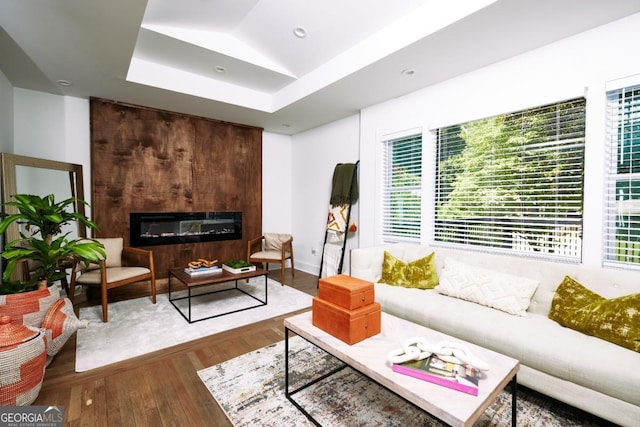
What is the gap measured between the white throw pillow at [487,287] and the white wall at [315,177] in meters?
1.78

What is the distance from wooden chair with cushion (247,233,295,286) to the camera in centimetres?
438

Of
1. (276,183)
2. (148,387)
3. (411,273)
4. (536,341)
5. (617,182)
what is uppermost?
(276,183)

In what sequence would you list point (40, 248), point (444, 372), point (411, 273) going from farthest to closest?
1. point (411, 273)
2. point (40, 248)
3. point (444, 372)

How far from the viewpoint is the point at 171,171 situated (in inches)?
171

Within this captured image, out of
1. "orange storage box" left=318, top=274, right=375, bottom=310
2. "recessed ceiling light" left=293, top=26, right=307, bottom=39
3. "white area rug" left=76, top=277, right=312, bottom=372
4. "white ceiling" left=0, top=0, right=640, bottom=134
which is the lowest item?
"white area rug" left=76, top=277, right=312, bottom=372

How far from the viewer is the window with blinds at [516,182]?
94.3 inches

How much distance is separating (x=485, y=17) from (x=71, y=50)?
135 inches

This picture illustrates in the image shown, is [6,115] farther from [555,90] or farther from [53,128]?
[555,90]

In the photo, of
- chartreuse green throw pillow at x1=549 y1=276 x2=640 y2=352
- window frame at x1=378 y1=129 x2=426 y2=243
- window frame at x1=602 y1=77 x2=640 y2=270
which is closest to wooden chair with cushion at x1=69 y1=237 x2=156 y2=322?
window frame at x1=378 y1=129 x2=426 y2=243

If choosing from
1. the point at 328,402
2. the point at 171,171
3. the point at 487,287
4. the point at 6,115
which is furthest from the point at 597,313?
the point at 6,115

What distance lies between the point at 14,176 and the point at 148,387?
2.78m

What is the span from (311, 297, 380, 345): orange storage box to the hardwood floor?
2.53 feet

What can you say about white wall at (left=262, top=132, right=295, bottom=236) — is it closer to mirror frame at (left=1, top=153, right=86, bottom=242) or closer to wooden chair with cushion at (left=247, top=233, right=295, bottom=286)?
wooden chair with cushion at (left=247, top=233, right=295, bottom=286)

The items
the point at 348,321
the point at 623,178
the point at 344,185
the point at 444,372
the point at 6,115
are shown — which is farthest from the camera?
the point at 344,185
